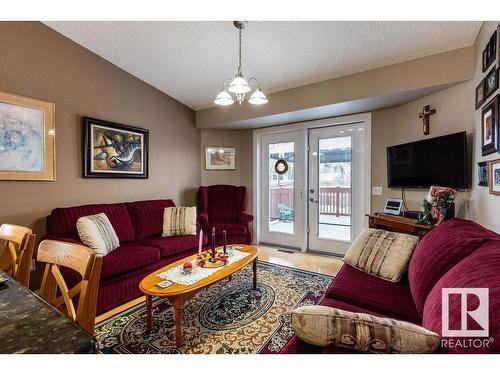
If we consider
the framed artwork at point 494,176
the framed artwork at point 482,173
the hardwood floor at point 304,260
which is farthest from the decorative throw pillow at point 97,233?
the framed artwork at point 482,173

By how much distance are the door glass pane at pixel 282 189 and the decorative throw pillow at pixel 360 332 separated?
3.31 m

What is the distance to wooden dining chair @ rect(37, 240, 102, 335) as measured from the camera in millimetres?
970

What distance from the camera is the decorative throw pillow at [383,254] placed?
1.81m

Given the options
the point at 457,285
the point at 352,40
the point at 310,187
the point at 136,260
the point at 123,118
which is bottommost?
the point at 136,260

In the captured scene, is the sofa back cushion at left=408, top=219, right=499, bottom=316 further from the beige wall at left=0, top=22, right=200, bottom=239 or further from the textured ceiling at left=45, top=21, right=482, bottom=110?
the beige wall at left=0, top=22, right=200, bottom=239

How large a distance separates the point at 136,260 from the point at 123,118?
1903mm

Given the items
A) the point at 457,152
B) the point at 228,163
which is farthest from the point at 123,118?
the point at 457,152

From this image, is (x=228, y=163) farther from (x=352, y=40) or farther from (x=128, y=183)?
(x=352, y=40)

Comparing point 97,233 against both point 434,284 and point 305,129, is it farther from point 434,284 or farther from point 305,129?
point 305,129

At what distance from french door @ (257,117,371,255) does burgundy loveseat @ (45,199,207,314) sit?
1.56 meters

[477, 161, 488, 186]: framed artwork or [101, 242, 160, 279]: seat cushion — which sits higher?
[477, 161, 488, 186]: framed artwork

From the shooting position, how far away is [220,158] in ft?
15.1

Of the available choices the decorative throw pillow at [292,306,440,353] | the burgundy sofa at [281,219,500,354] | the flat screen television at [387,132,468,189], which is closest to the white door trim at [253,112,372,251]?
the flat screen television at [387,132,468,189]
